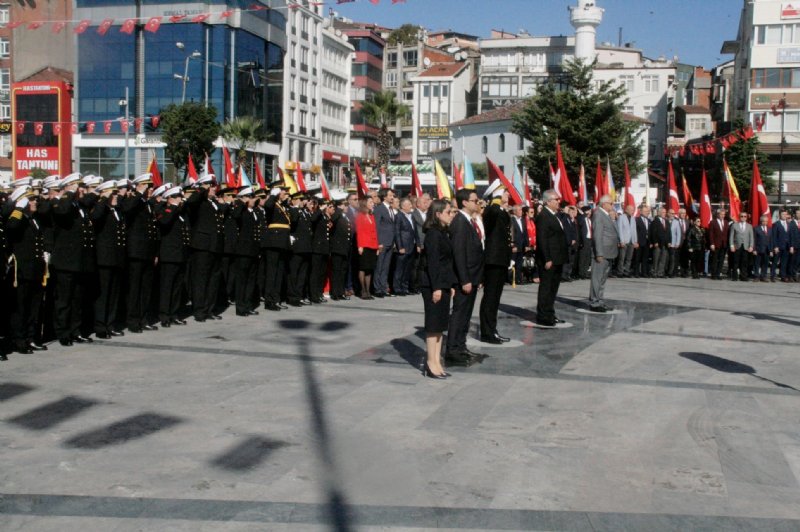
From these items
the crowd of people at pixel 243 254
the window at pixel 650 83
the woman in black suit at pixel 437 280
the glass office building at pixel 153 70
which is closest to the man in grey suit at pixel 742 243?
the crowd of people at pixel 243 254

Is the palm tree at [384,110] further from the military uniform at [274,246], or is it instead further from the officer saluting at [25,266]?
the officer saluting at [25,266]

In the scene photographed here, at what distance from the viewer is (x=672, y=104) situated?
287 ft

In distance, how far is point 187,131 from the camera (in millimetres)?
50969

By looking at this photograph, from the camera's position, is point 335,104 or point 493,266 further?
point 335,104

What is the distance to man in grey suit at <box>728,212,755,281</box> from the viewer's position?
82.7 ft

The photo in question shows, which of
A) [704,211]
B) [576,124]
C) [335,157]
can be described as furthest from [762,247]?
[335,157]

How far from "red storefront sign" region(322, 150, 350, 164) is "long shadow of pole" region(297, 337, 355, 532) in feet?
269

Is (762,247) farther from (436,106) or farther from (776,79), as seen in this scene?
(436,106)

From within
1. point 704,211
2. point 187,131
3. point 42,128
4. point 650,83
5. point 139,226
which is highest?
point 650,83

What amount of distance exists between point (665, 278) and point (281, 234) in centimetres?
1391

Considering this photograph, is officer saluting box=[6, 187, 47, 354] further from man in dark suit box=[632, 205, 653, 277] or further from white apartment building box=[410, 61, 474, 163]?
white apartment building box=[410, 61, 474, 163]

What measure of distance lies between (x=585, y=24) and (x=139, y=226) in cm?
6992

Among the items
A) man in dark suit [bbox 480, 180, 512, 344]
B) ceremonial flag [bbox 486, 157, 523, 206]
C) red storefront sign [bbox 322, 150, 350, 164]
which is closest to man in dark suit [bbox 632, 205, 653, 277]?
ceremonial flag [bbox 486, 157, 523, 206]

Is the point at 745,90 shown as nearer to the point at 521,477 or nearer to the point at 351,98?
the point at 351,98
